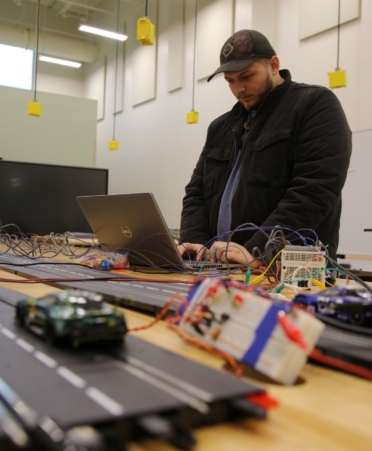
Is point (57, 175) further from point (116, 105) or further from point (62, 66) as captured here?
point (62, 66)

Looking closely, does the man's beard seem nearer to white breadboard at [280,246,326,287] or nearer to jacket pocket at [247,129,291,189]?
jacket pocket at [247,129,291,189]

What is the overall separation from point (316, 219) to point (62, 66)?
8.55 meters

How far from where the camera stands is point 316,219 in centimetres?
153

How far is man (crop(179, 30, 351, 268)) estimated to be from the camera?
1.51 metres

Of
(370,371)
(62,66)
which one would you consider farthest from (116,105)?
(370,371)

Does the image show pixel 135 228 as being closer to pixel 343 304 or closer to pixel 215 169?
pixel 215 169

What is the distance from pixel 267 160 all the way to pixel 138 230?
61cm

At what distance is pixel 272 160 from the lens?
5.46ft

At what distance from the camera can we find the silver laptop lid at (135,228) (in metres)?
1.23

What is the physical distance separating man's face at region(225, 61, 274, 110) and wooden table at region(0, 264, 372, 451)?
1.49 meters

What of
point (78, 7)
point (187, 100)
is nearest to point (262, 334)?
point (187, 100)

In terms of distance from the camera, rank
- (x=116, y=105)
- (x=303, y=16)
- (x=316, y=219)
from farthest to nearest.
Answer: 1. (x=116, y=105)
2. (x=303, y=16)
3. (x=316, y=219)

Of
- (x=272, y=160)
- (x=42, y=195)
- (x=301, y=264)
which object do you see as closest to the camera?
(x=301, y=264)

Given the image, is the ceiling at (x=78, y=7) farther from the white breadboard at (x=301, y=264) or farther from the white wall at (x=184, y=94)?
the white breadboard at (x=301, y=264)
